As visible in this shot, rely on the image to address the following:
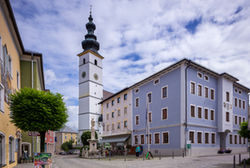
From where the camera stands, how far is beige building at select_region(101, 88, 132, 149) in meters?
38.1

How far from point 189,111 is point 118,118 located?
18360 mm

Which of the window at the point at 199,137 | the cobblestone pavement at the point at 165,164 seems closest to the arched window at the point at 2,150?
the cobblestone pavement at the point at 165,164

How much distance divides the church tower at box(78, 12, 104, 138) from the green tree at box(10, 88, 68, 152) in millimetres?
50878

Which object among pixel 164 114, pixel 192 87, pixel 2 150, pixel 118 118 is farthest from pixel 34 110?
pixel 118 118

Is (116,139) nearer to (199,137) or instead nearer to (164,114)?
(164,114)

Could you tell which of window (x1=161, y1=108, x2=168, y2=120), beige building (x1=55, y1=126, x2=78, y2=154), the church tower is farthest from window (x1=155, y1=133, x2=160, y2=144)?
beige building (x1=55, y1=126, x2=78, y2=154)

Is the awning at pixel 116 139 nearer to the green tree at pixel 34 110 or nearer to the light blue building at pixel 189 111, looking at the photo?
the light blue building at pixel 189 111

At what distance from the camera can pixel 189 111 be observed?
2689 cm

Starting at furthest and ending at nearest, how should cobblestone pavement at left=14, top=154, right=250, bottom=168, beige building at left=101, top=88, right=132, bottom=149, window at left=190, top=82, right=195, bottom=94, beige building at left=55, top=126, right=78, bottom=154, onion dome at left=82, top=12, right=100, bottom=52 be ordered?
beige building at left=55, top=126, right=78, bottom=154 < onion dome at left=82, top=12, right=100, bottom=52 < beige building at left=101, top=88, right=132, bottom=149 < window at left=190, top=82, right=195, bottom=94 < cobblestone pavement at left=14, top=154, right=250, bottom=168

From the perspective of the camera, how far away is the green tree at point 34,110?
12.2 meters

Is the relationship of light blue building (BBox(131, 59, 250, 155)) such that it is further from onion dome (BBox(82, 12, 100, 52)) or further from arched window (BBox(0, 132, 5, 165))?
onion dome (BBox(82, 12, 100, 52))

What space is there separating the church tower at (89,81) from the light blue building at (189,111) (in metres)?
32.0

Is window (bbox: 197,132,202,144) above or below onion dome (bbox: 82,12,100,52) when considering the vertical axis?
below

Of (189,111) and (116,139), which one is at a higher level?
(189,111)
